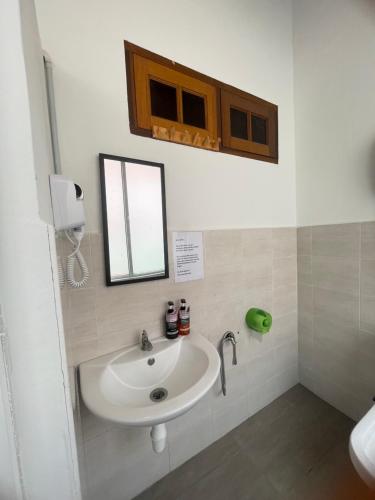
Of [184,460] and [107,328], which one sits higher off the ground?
[107,328]

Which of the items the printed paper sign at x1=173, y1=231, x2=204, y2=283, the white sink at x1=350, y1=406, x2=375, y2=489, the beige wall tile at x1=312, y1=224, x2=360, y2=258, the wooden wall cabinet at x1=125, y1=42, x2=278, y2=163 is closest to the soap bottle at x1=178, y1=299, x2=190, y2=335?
the printed paper sign at x1=173, y1=231, x2=204, y2=283

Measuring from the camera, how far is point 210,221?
1.26m

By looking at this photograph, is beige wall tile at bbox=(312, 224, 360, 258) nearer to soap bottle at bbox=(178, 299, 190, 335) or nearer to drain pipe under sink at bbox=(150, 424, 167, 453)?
soap bottle at bbox=(178, 299, 190, 335)

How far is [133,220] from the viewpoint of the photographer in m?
1.03

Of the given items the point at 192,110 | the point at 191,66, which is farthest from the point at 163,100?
the point at 191,66

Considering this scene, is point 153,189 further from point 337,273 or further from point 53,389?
point 337,273

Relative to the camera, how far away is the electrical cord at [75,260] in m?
0.87

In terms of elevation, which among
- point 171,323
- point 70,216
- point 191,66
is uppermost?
point 191,66

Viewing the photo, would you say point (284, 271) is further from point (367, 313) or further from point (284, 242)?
point (367, 313)

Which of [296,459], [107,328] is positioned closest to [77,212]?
[107,328]

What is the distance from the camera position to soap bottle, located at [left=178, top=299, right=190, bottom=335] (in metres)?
1.12

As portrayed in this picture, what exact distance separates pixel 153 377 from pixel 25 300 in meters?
0.92

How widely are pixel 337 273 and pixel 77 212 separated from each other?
1.62m

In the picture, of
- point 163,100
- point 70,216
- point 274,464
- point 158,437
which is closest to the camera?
point 70,216
